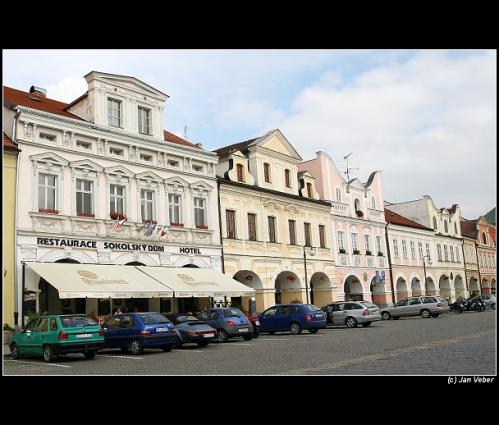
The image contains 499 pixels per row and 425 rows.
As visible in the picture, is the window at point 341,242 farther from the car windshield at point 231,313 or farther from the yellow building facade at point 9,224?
the yellow building facade at point 9,224

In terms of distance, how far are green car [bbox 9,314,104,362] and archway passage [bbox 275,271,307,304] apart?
74.0 ft

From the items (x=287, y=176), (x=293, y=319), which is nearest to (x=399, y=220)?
(x=287, y=176)

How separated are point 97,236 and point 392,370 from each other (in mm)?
18935

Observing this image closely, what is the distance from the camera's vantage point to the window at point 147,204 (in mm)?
30164

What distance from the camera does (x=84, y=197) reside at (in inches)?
1080

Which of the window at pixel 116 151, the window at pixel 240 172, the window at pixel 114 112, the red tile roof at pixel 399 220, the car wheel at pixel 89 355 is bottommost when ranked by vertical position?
the car wheel at pixel 89 355

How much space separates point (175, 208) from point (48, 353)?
588 inches

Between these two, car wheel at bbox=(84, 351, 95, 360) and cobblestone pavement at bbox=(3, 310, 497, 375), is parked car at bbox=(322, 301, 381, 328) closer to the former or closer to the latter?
cobblestone pavement at bbox=(3, 310, 497, 375)

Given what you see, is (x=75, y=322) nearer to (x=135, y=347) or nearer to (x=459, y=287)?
(x=135, y=347)

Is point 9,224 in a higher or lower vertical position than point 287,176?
lower

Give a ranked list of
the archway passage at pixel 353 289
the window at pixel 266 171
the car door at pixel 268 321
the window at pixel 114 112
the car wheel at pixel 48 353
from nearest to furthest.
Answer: the car wheel at pixel 48 353
the car door at pixel 268 321
the window at pixel 114 112
the window at pixel 266 171
the archway passage at pixel 353 289

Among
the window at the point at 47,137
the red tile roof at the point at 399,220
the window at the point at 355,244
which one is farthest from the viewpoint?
the red tile roof at the point at 399,220

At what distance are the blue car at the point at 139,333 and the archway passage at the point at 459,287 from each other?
175 ft

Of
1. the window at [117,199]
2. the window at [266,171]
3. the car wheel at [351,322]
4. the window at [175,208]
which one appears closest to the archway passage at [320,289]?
the window at [266,171]
